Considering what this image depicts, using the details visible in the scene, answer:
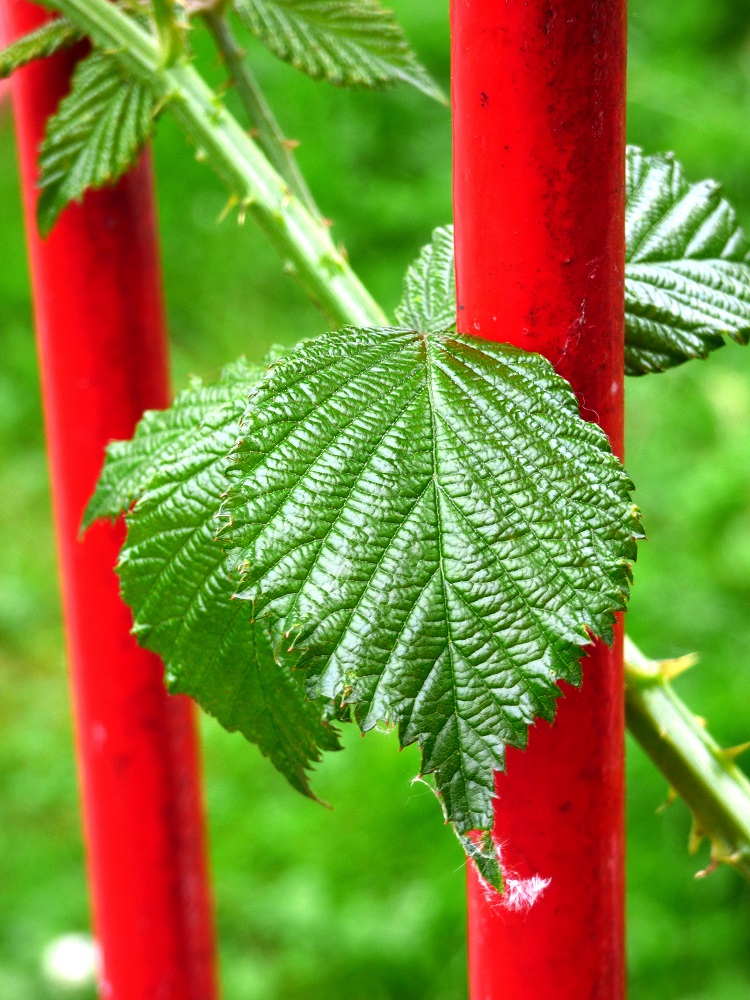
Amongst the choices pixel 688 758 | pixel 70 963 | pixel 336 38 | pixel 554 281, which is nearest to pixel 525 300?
pixel 554 281

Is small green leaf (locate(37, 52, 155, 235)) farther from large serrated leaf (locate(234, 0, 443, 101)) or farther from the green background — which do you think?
the green background

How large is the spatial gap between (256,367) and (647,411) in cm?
216

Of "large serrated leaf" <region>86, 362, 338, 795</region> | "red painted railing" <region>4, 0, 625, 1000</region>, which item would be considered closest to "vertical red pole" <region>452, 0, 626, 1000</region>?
"red painted railing" <region>4, 0, 625, 1000</region>

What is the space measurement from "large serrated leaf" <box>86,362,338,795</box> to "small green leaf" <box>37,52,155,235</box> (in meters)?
0.27

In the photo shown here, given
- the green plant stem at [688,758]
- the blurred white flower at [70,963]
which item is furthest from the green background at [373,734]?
the green plant stem at [688,758]

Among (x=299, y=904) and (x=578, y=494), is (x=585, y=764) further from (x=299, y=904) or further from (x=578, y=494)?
(x=299, y=904)

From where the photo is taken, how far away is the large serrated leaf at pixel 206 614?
2.05 feet

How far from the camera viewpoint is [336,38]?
866 mm

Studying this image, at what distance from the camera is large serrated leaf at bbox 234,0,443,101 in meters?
0.86

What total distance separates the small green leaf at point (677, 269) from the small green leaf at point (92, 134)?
1.09 ft

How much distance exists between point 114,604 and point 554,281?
2.08 feet

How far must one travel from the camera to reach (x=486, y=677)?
49cm

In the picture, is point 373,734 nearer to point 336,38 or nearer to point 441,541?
point 336,38

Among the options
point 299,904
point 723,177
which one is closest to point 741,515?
point 723,177
